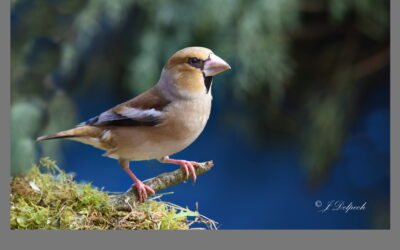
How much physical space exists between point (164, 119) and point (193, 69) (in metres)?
0.25

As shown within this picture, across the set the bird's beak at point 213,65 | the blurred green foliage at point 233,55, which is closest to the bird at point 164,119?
the bird's beak at point 213,65

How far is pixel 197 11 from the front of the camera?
2.94 meters

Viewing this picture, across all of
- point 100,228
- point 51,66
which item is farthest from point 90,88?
point 100,228

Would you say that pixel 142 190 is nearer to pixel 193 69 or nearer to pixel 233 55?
Answer: pixel 193 69

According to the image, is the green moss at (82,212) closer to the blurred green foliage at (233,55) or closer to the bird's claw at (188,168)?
the bird's claw at (188,168)

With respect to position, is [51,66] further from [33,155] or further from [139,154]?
[139,154]

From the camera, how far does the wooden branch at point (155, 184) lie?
7.45ft

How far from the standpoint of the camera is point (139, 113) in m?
2.36

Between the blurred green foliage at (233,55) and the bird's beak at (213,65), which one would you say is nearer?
the bird's beak at (213,65)

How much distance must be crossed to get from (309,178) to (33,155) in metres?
1.58

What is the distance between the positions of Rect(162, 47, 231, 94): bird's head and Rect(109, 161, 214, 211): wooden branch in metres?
0.34

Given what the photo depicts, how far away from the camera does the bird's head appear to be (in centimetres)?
226

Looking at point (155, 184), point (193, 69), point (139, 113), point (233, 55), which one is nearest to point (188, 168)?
point (155, 184)

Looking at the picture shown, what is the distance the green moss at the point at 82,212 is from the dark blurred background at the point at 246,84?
0.96 ft
